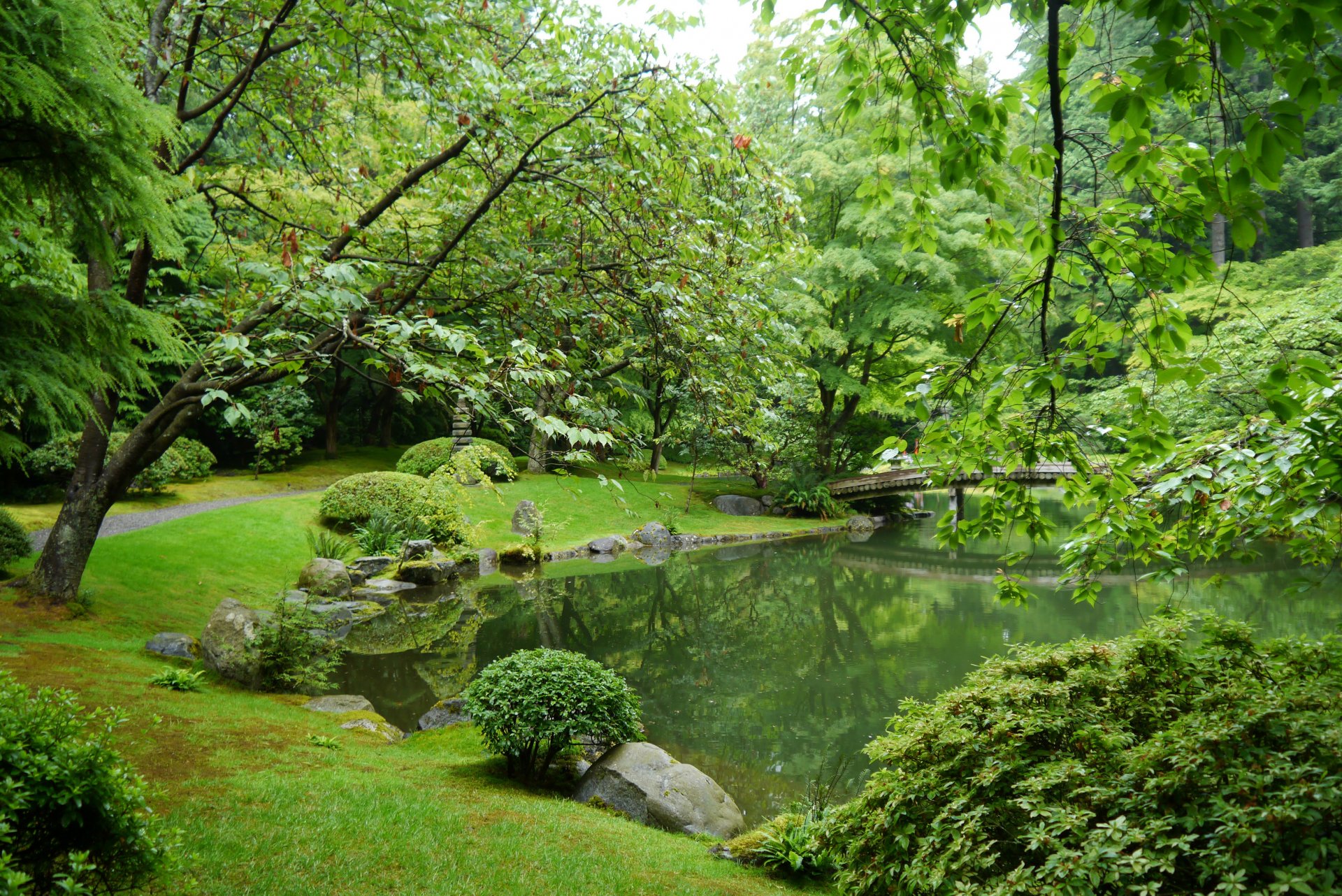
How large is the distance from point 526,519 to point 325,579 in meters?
6.15

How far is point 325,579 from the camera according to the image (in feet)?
41.2

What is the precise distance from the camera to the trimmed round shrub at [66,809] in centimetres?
213

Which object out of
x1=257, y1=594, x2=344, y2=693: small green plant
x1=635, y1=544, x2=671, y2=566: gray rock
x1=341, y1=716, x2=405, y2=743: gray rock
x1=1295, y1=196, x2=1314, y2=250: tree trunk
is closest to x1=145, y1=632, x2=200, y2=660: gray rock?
x1=257, y1=594, x2=344, y2=693: small green plant

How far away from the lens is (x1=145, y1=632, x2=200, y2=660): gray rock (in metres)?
7.61

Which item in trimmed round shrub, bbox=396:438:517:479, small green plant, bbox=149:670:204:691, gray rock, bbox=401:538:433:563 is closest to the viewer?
small green plant, bbox=149:670:204:691

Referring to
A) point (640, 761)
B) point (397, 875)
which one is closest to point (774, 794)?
point (640, 761)

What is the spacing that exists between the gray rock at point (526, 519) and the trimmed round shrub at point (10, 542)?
9.62 meters

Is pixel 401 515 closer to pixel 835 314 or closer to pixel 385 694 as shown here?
pixel 385 694

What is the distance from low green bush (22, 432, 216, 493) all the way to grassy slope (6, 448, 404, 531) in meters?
0.30

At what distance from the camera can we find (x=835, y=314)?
22.6 metres

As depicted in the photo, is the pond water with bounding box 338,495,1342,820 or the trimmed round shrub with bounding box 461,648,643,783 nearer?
the trimmed round shrub with bounding box 461,648,643,783

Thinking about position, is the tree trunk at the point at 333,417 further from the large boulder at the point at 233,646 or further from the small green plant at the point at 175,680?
the small green plant at the point at 175,680

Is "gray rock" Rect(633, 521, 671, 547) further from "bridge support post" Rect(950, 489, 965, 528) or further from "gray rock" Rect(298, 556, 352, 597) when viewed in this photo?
"bridge support post" Rect(950, 489, 965, 528)

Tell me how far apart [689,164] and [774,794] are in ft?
16.6
